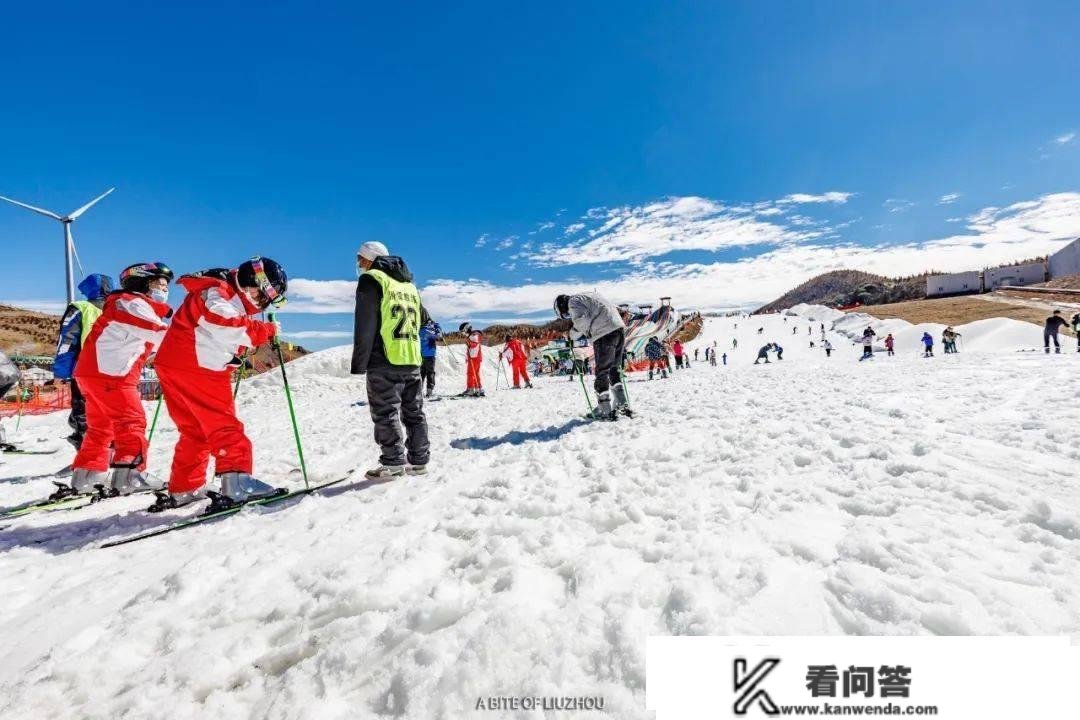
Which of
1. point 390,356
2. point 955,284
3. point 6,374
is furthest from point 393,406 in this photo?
point 955,284

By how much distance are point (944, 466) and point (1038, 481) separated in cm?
51

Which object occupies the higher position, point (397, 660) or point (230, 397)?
point (230, 397)

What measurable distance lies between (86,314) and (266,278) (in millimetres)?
3448

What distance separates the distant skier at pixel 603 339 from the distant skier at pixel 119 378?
5.46m

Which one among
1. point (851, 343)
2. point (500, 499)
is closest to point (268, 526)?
point (500, 499)

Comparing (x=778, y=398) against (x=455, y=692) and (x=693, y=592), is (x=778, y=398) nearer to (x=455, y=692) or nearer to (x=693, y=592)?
(x=693, y=592)

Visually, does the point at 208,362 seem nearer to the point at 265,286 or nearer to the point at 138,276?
the point at 265,286

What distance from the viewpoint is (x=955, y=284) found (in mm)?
101250

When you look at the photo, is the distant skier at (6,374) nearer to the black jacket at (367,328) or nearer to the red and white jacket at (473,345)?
the black jacket at (367,328)

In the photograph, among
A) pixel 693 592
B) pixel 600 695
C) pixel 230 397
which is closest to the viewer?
pixel 600 695

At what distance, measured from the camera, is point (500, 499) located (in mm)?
3865

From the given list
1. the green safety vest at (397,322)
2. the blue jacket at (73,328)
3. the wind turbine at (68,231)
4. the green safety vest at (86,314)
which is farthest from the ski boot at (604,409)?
the wind turbine at (68,231)

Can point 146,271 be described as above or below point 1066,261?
below

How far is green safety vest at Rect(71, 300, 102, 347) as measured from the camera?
19.6 ft
